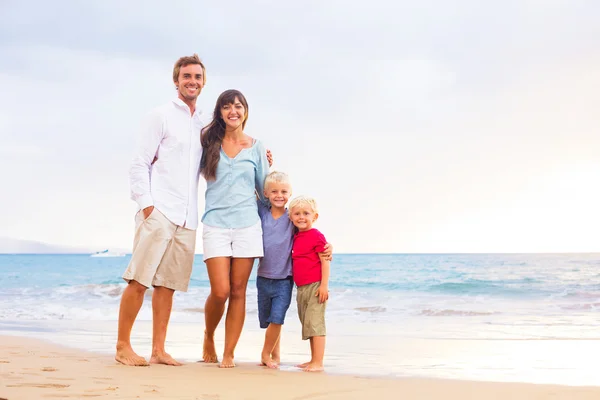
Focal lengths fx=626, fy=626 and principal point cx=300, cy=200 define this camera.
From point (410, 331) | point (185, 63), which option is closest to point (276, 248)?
point (185, 63)

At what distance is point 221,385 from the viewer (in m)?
3.66

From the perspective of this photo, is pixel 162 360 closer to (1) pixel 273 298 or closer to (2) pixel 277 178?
(1) pixel 273 298

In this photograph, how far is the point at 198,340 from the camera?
6.71 metres

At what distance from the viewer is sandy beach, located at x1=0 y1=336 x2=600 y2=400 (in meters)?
3.37

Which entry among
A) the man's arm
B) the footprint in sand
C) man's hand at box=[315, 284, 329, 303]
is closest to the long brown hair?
the man's arm

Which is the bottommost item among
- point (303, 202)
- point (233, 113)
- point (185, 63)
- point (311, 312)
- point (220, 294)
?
point (311, 312)

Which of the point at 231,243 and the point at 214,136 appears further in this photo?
the point at 214,136

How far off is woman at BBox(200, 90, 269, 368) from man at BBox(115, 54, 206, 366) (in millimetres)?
132

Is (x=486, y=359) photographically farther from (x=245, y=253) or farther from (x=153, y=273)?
(x=153, y=273)

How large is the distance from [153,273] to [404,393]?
6.25 ft

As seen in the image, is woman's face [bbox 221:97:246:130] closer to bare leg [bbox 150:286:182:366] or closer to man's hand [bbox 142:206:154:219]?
man's hand [bbox 142:206:154:219]

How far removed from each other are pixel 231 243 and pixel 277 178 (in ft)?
1.90

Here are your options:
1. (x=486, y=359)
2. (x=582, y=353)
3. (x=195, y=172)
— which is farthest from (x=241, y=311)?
(x=582, y=353)

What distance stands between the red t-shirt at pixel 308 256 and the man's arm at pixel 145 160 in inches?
43.5
